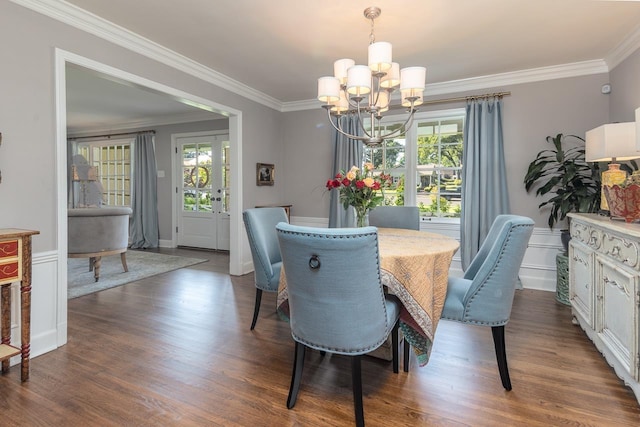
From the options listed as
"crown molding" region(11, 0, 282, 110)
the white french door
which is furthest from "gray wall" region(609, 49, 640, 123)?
the white french door

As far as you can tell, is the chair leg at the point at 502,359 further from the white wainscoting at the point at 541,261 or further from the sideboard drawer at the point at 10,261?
the sideboard drawer at the point at 10,261

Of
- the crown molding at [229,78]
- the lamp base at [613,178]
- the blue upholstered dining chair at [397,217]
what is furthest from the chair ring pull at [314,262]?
the crown molding at [229,78]

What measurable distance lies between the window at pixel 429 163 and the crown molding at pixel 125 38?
2206mm

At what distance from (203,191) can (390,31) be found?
14.7 ft

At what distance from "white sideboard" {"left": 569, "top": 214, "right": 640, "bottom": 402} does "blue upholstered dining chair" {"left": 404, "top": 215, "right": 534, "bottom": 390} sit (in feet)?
1.74

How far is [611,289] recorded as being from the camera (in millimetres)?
2018

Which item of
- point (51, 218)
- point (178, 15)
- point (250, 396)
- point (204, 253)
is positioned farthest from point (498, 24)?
point (204, 253)

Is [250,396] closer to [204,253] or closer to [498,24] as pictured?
[498,24]

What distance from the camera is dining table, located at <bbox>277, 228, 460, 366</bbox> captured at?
1.76 m

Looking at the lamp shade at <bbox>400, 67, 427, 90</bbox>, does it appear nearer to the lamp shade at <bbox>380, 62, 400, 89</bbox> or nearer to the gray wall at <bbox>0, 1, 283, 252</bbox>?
the lamp shade at <bbox>380, 62, 400, 89</bbox>

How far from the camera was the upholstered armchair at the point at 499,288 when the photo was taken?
1.77 m

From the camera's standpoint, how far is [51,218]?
7.68ft

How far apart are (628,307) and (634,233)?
0.43 metres

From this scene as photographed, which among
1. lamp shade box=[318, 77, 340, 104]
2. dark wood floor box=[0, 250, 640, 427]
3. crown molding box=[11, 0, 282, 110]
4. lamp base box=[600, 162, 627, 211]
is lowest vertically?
dark wood floor box=[0, 250, 640, 427]
